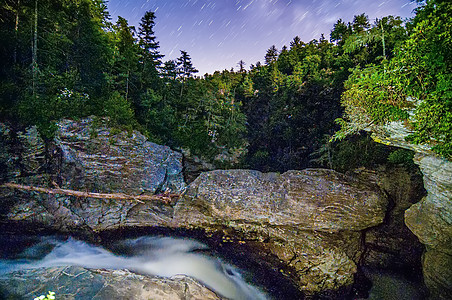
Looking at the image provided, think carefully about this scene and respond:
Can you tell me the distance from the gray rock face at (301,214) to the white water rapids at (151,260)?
5.57 ft

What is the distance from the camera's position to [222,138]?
1867cm

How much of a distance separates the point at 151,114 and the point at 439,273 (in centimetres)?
1899

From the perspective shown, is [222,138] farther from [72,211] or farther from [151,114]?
[72,211]

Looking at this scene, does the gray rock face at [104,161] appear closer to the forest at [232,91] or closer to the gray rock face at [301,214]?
the forest at [232,91]

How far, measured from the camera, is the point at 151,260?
10023mm

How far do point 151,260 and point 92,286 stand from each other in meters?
3.70

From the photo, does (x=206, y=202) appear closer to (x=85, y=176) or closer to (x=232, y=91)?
(x=85, y=176)

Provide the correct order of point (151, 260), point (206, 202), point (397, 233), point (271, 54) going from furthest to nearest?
point (271, 54), point (206, 202), point (151, 260), point (397, 233)

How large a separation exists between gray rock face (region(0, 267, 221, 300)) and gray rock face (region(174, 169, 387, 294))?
420cm

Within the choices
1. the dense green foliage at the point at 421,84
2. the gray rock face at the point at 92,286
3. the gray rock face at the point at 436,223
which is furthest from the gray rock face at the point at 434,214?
the gray rock face at the point at 92,286

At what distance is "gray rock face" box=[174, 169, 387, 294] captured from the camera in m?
9.02

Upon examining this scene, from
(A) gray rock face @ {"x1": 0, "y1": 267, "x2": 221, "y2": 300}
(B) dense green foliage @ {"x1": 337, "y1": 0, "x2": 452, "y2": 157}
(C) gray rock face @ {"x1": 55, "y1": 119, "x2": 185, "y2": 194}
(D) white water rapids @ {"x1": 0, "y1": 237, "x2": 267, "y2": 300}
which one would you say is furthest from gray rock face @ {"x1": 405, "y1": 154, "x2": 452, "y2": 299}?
(C) gray rock face @ {"x1": 55, "y1": 119, "x2": 185, "y2": 194}

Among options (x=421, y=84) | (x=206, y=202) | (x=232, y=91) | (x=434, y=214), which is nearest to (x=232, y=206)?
(x=206, y=202)

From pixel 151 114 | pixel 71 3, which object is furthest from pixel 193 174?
pixel 71 3
